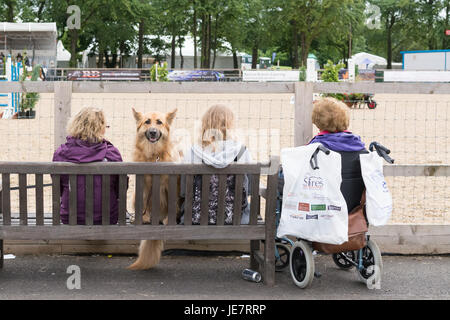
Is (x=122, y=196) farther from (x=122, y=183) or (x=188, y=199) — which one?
(x=188, y=199)

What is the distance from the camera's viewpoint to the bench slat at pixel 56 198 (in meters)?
4.27

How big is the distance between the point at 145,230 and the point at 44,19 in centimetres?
5042

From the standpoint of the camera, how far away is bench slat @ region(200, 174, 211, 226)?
169 inches

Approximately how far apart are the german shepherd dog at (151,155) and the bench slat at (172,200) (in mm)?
279

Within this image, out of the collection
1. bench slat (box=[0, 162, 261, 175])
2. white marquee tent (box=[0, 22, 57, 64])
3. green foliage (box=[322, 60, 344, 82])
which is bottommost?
bench slat (box=[0, 162, 261, 175])

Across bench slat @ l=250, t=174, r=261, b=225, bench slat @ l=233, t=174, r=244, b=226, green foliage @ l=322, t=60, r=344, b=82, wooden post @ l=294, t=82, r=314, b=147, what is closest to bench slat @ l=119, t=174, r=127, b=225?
bench slat @ l=233, t=174, r=244, b=226

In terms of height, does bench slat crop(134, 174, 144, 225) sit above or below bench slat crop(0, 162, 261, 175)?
below

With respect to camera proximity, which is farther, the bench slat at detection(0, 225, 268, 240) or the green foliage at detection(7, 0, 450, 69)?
the green foliage at detection(7, 0, 450, 69)

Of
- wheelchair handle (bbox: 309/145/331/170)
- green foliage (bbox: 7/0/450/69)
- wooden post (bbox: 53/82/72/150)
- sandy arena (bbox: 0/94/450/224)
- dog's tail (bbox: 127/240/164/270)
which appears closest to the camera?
wheelchair handle (bbox: 309/145/331/170)

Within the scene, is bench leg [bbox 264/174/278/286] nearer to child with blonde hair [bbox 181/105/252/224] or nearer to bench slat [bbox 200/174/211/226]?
child with blonde hair [bbox 181/105/252/224]

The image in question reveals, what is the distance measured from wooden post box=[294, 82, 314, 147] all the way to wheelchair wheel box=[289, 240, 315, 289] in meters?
1.13

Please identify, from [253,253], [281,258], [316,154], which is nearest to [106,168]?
[253,253]

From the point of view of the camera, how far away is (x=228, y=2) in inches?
1842

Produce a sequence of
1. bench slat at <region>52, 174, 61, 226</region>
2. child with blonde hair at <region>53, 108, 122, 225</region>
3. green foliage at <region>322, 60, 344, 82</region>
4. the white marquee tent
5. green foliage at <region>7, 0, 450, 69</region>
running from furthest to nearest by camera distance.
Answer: green foliage at <region>7, 0, 450, 69</region> → the white marquee tent → green foliage at <region>322, 60, 344, 82</region> → child with blonde hair at <region>53, 108, 122, 225</region> → bench slat at <region>52, 174, 61, 226</region>
